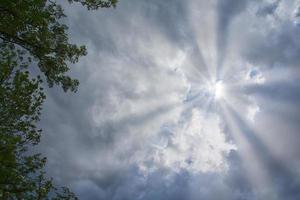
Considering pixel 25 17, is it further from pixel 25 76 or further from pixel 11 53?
pixel 11 53

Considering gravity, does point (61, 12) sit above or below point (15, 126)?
above

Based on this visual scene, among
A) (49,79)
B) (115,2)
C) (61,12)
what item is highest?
(115,2)

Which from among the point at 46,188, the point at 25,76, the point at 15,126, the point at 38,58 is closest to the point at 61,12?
the point at 38,58

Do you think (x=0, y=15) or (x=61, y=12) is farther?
(x=61, y=12)

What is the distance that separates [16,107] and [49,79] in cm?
244

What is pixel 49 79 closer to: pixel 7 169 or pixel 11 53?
pixel 11 53

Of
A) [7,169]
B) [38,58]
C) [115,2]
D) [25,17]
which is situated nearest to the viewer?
[7,169]

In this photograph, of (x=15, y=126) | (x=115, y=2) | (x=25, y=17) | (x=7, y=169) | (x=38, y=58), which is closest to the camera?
(x=7, y=169)

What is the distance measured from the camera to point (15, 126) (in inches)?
652

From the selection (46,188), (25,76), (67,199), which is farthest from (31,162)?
(25,76)

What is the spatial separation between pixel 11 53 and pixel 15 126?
3.25 meters

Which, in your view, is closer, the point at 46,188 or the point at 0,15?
the point at 0,15

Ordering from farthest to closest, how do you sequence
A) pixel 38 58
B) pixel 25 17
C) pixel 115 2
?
pixel 115 2 < pixel 38 58 < pixel 25 17

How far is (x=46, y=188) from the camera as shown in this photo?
15219 millimetres
